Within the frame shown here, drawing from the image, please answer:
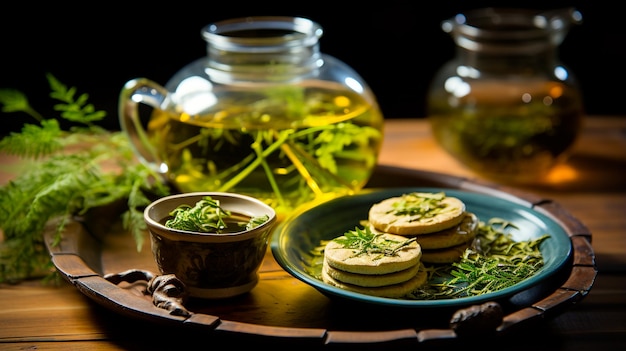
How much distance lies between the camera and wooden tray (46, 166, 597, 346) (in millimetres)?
930

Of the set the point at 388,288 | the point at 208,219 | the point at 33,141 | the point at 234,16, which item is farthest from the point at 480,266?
the point at 234,16

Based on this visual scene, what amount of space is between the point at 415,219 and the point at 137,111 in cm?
57

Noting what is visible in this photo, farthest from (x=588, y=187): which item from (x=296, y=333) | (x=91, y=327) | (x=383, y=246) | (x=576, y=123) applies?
(x=91, y=327)

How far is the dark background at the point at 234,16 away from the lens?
2.26 metres

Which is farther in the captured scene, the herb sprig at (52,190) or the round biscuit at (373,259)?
the herb sprig at (52,190)

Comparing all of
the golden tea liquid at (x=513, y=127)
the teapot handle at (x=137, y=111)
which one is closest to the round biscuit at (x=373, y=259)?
the teapot handle at (x=137, y=111)

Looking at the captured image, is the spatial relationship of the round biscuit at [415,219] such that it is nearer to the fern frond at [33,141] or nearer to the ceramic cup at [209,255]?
the ceramic cup at [209,255]

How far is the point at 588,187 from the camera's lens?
1.62 m

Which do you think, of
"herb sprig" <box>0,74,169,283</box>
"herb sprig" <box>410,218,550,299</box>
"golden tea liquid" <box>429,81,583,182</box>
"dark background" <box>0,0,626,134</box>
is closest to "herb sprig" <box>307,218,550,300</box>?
"herb sprig" <box>410,218,550,299</box>

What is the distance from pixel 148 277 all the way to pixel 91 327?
0.33ft

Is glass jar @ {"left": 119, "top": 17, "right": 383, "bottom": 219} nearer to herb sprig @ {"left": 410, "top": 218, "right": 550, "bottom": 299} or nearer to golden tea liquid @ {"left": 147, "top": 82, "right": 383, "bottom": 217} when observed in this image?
golden tea liquid @ {"left": 147, "top": 82, "right": 383, "bottom": 217}

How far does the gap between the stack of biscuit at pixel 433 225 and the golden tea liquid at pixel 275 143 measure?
0.18m

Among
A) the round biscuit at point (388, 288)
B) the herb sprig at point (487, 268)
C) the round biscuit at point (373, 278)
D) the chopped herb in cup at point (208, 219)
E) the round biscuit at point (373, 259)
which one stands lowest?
the herb sprig at point (487, 268)

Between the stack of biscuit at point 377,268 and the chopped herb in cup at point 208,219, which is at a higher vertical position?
the chopped herb in cup at point 208,219
